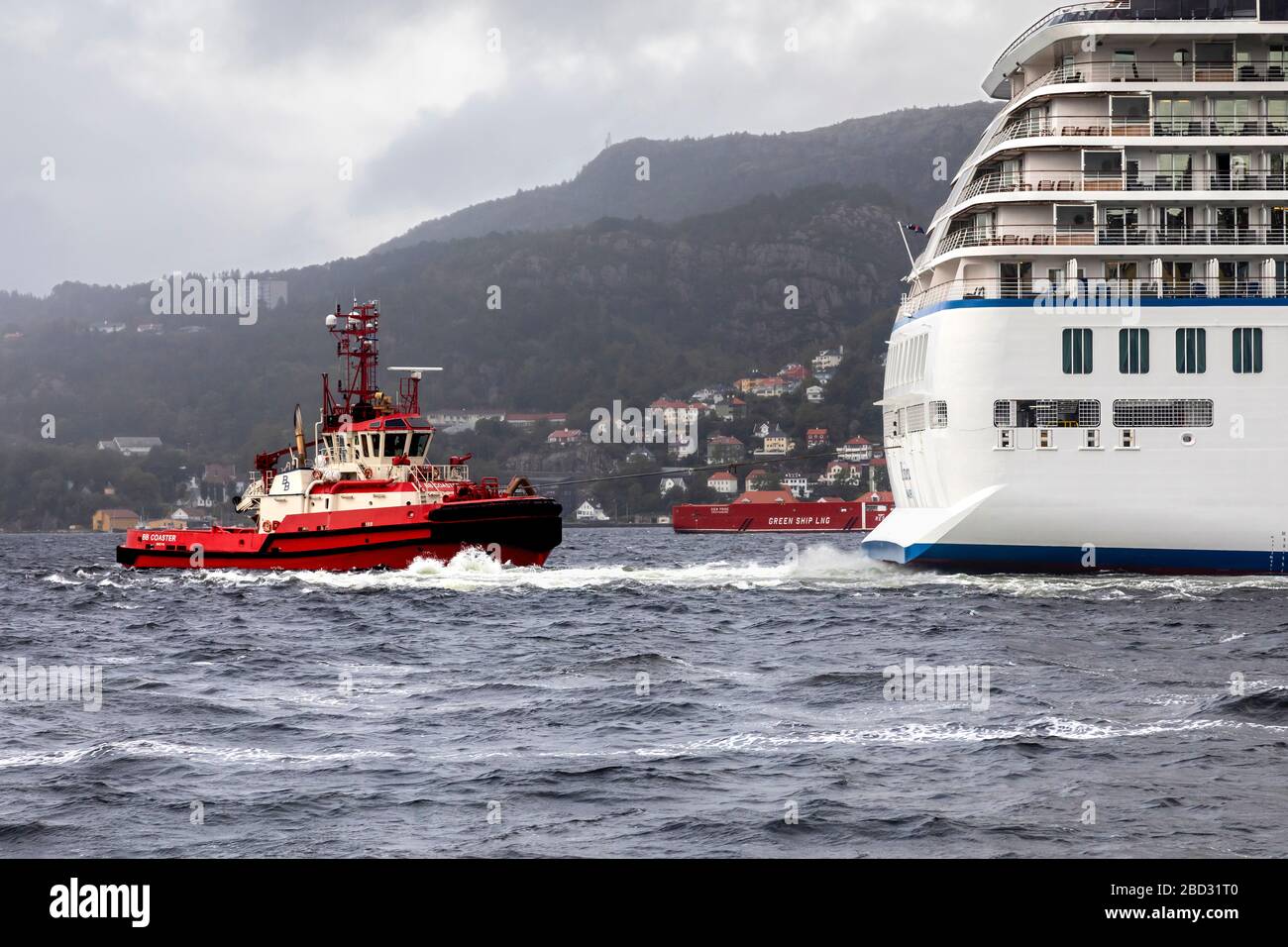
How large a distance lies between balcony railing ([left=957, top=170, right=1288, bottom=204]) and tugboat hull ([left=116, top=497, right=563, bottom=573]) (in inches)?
728

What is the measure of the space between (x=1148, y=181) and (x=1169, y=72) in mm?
3944

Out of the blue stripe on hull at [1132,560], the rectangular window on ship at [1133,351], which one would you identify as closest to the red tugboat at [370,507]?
the blue stripe on hull at [1132,560]

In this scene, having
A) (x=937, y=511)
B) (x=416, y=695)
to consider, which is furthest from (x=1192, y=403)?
(x=416, y=695)

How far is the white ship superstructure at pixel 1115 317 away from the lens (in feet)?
126

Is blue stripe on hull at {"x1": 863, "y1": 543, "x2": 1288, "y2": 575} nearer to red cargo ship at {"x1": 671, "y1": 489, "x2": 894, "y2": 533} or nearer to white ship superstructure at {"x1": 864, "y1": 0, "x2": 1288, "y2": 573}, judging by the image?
white ship superstructure at {"x1": 864, "y1": 0, "x2": 1288, "y2": 573}

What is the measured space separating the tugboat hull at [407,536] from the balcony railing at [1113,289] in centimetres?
1647

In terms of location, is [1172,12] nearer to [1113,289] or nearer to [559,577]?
[1113,289]

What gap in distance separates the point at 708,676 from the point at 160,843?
37.3 ft

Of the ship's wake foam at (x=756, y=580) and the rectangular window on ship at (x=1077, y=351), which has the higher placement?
the rectangular window on ship at (x=1077, y=351)

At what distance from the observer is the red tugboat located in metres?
48.2
